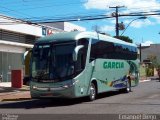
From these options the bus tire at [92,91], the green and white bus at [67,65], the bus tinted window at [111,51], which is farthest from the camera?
the bus tinted window at [111,51]

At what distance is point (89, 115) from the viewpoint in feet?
50.5

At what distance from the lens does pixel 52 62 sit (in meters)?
20.0

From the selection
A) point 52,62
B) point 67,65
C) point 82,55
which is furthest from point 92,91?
point 52,62

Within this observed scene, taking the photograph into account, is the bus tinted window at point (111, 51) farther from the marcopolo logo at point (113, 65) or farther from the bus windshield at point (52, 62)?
the bus windshield at point (52, 62)

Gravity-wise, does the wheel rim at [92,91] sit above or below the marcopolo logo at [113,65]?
below

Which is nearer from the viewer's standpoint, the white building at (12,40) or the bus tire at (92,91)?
the bus tire at (92,91)

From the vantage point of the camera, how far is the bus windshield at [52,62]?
64.9 feet

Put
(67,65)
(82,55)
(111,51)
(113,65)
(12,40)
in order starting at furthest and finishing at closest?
(12,40), (113,65), (111,51), (82,55), (67,65)

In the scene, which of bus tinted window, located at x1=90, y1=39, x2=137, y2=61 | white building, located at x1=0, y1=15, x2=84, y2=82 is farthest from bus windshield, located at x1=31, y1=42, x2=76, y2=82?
white building, located at x1=0, y1=15, x2=84, y2=82

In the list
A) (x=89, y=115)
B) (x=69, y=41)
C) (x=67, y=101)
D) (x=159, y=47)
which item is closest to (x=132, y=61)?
(x=67, y=101)

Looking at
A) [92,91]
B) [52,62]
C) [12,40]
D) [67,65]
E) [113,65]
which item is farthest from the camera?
[12,40]

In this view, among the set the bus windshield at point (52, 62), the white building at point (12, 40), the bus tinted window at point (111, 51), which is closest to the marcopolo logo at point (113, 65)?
the bus tinted window at point (111, 51)

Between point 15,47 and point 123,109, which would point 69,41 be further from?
point 15,47

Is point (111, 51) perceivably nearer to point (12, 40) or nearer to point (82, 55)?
point (82, 55)
